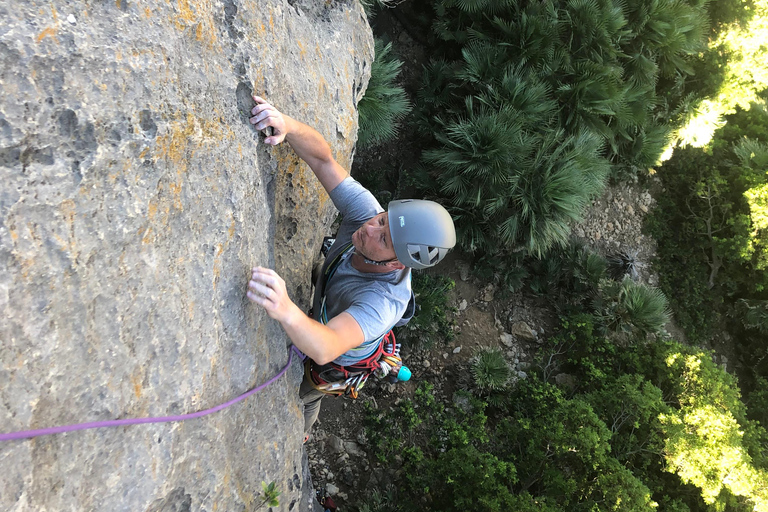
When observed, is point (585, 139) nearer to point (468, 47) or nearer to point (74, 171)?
point (468, 47)

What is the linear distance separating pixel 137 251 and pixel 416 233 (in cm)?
142

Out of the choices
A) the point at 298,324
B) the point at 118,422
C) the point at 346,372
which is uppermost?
the point at 298,324

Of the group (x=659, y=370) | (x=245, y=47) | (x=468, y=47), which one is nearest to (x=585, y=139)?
(x=468, y=47)

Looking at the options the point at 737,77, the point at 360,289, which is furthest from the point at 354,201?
the point at 737,77

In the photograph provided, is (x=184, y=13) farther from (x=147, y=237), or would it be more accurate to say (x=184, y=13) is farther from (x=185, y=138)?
(x=147, y=237)

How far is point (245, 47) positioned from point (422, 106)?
5224 millimetres

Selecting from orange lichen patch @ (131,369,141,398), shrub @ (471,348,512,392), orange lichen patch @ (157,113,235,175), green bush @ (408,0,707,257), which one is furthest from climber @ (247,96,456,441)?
shrub @ (471,348,512,392)

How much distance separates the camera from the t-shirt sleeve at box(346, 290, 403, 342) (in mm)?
2598

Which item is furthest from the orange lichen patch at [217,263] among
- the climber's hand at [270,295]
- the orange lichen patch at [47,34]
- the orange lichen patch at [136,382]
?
the orange lichen patch at [47,34]

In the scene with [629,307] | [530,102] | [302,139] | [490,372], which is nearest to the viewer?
[302,139]

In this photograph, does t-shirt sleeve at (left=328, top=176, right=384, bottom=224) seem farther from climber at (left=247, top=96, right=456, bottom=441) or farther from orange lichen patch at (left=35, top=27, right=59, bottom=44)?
orange lichen patch at (left=35, top=27, right=59, bottom=44)

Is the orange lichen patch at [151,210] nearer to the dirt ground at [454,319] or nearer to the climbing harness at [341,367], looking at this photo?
the climbing harness at [341,367]

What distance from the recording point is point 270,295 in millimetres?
2273

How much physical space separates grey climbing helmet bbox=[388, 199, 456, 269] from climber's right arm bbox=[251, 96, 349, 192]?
2.15 feet
